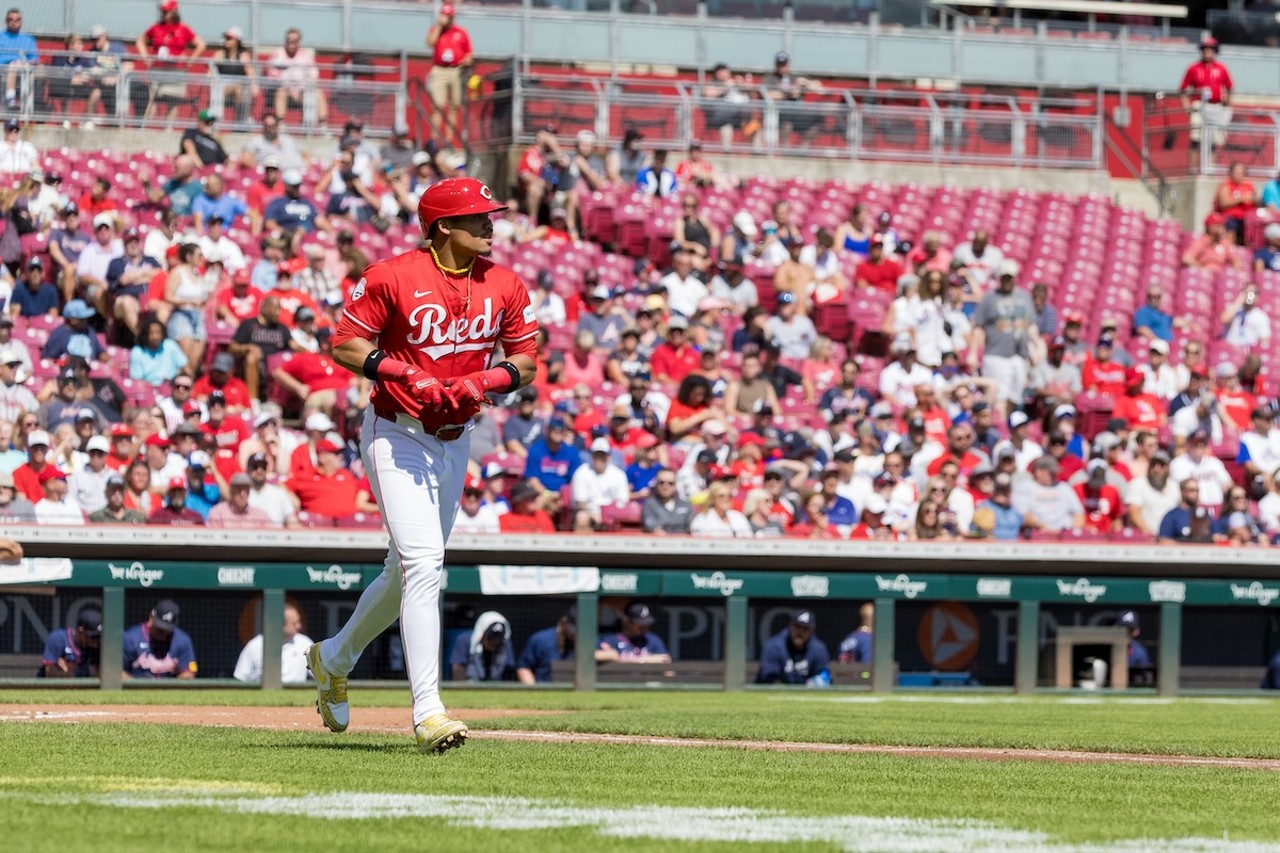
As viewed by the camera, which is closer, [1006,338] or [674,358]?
[674,358]

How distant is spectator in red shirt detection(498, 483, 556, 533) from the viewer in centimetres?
1521

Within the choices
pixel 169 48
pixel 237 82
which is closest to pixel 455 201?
pixel 237 82

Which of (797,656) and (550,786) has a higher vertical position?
(550,786)

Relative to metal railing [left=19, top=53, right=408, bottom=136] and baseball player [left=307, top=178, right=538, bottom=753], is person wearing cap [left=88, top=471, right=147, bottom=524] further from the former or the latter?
metal railing [left=19, top=53, right=408, bottom=136]

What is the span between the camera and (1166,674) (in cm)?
1616

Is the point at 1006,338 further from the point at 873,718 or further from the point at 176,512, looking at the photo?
the point at 873,718

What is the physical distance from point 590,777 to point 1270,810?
6.58 feet

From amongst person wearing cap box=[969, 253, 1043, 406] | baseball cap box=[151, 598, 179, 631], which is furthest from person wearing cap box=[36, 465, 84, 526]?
person wearing cap box=[969, 253, 1043, 406]

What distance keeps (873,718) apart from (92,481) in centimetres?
588

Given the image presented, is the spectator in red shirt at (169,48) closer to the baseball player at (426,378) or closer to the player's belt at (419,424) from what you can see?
the baseball player at (426,378)

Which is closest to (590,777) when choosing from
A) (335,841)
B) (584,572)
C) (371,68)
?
(335,841)

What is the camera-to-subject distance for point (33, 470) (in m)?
14.4

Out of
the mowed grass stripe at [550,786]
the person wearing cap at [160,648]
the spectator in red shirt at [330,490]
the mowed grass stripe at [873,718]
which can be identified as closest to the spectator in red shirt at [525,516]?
the spectator in red shirt at [330,490]

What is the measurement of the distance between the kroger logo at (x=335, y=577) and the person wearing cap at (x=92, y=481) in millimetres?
1468
